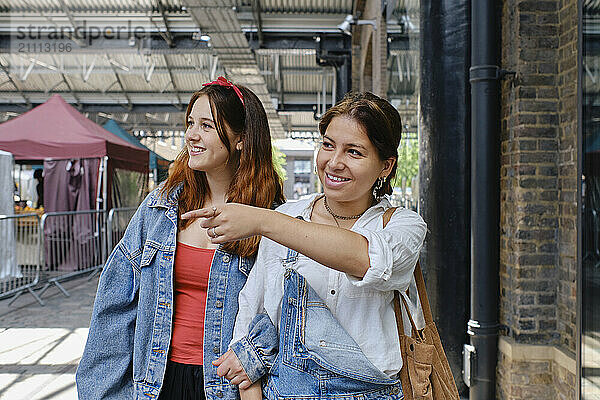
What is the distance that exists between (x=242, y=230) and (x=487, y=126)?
3.20 meters

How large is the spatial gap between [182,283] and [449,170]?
2823mm

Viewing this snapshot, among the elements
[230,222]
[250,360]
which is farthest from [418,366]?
[230,222]

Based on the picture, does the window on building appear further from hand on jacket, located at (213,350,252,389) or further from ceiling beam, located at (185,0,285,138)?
ceiling beam, located at (185,0,285,138)

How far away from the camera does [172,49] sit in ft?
52.2

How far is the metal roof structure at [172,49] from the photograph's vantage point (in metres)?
11.0

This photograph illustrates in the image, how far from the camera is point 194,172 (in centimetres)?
222

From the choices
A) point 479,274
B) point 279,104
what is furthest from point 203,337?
point 279,104

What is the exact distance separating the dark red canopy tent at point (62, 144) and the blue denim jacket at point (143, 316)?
10.4 m

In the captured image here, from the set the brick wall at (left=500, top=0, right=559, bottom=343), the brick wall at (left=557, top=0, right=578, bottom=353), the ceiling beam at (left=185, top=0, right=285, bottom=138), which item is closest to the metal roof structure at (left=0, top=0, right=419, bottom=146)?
the ceiling beam at (left=185, top=0, right=285, bottom=138)

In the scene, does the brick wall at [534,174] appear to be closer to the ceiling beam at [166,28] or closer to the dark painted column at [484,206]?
the dark painted column at [484,206]

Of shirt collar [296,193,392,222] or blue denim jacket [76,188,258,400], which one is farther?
blue denim jacket [76,188,258,400]

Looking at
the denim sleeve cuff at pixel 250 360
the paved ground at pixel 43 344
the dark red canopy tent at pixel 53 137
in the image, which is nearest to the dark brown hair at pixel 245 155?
the denim sleeve cuff at pixel 250 360

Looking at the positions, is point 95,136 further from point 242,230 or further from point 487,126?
point 242,230

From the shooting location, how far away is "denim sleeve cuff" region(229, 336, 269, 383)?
1668 millimetres
